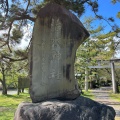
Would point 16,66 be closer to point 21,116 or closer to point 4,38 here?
point 4,38

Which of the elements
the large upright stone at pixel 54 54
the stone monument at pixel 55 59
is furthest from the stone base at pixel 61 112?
the large upright stone at pixel 54 54

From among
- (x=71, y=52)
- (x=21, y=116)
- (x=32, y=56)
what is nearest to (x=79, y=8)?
(x=71, y=52)

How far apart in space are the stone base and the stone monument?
31 millimetres

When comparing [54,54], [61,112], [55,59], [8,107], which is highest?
[54,54]

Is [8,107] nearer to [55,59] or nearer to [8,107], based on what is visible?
[8,107]

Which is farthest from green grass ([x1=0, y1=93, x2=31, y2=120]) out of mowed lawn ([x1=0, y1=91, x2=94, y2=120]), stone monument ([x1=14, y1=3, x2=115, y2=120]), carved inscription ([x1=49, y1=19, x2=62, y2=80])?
carved inscription ([x1=49, y1=19, x2=62, y2=80])

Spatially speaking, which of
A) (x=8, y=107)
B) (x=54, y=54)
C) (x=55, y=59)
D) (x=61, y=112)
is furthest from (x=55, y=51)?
(x=8, y=107)

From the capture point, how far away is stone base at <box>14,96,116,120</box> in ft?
11.5

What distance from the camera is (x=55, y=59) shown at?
427 cm

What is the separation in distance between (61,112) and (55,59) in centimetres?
118

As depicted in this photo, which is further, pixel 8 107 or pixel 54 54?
pixel 8 107

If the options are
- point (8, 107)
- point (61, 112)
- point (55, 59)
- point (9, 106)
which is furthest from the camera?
point (9, 106)

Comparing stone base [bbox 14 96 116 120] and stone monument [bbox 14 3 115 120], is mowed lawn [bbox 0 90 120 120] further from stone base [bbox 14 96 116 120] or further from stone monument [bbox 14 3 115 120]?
stone base [bbox 14 96 116 120]

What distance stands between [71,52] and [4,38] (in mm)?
3123
